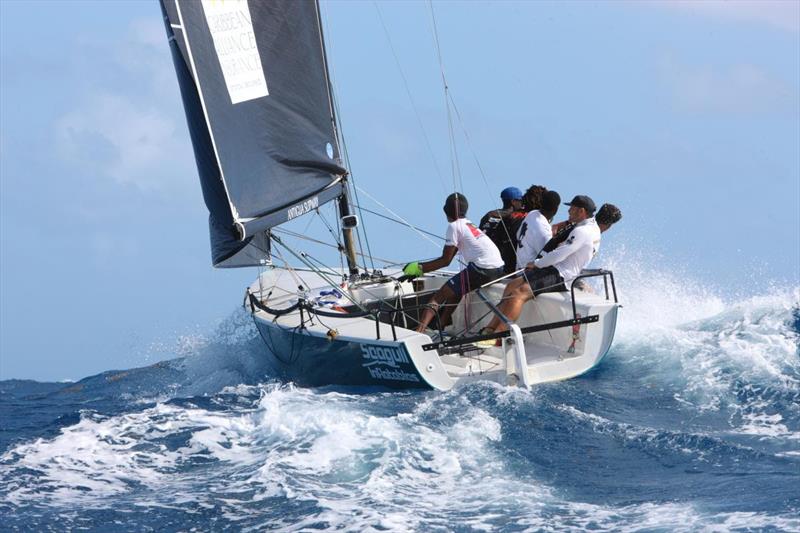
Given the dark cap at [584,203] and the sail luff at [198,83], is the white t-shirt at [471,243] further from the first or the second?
the sail luff at [198,83]

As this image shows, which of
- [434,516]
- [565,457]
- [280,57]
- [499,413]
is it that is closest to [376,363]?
[499,413]

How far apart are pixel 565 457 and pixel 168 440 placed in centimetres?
287

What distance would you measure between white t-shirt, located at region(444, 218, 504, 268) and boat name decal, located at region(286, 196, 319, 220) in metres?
1.45

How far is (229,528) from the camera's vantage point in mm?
5832

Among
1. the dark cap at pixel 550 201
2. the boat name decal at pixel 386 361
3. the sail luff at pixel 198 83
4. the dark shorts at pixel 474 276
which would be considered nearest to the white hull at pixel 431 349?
the boat name decal at pixel 386 361

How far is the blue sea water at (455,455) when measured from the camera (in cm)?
579

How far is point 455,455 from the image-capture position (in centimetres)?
662

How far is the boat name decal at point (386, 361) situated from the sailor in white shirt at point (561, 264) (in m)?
1.05

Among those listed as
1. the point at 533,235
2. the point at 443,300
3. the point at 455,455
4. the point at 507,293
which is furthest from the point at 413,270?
the point at 455,455

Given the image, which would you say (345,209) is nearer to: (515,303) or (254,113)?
(254,113)

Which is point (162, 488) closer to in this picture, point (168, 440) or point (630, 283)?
point (168, 440)

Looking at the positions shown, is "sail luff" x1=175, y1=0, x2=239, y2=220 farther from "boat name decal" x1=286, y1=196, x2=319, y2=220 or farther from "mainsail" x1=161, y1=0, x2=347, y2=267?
"boat name decal" x1=286, y1=196, x2=319, y2=220

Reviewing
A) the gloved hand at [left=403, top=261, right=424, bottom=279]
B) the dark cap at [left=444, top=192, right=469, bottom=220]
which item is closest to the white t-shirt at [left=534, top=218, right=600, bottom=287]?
the dark cap at [left=444, top=192, right=469, bottom=220]

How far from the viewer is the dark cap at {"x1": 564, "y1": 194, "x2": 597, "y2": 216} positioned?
8727mm
